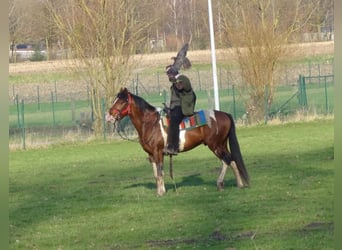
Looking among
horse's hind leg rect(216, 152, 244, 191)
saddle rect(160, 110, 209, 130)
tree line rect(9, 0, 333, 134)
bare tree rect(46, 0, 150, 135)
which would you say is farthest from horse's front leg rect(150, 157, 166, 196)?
bare tree rect(46, 0, 150, 135)

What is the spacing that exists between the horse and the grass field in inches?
17.3

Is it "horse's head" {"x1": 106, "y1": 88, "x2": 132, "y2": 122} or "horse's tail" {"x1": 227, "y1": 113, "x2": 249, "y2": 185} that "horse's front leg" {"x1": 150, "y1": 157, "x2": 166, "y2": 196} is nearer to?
"horse's head" {"x1": 106, "y1": 88, "x2": 132, "y2": 122}

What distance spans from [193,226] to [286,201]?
2.34 m

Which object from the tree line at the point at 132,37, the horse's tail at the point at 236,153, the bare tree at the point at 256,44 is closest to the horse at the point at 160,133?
the horse's tail at the point at 236,153

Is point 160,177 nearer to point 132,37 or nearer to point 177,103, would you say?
point 177,103

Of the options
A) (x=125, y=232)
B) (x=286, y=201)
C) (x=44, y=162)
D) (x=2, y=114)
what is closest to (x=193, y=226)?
(x=125, y=232)

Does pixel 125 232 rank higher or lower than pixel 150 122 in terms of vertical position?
lower

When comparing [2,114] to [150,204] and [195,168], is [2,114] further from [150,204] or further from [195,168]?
[195,168]

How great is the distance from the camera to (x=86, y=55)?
112 ft

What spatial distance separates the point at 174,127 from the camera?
14.1 m

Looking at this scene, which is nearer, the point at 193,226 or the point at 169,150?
the point at 193,226

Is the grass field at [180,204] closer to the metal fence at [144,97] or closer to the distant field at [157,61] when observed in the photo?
the metal fence at [144,97]

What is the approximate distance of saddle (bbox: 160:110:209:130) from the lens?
14.1 m

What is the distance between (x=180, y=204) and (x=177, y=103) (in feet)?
6.15
